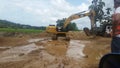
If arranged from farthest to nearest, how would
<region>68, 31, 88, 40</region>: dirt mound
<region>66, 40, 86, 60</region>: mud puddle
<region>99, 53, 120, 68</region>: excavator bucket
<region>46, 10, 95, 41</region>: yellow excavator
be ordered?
1. <region>68, 31, 88, 40</region>: dirt mound
2. <region>46, 10, 95, 41</region>: yellow excavator
3. <region>66, 40, 86, 60</region>: mud puddle
4. <region>99, 53, 120, 68</region>: excavator bucket

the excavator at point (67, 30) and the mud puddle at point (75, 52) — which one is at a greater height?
the excavator at point (67, 30)

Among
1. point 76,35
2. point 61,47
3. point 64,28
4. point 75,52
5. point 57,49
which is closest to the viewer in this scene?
point 75,52

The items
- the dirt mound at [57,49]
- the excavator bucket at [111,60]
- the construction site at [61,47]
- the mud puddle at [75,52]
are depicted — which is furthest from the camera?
the dirt mound at [57,49]

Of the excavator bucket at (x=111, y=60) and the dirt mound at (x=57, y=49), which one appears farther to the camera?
the dirt mound at (x=57, y=49)

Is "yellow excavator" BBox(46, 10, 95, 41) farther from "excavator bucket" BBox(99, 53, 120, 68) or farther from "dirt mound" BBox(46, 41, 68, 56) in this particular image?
"excavator bucket" BBox(99, 53, 120, 68)

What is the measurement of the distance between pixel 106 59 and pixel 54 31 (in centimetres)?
2745

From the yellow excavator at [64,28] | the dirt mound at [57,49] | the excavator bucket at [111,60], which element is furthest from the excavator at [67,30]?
the excavator bucket at [111,60]

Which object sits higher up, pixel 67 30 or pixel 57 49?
pixel 67 30

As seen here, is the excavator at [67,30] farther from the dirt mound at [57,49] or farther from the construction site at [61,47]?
the dirt mound at [57,49]

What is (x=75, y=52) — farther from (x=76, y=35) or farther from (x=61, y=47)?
(x=76, y=35)

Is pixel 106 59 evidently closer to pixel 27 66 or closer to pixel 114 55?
pixel 114 55

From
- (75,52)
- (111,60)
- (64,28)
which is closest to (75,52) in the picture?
(75,52)

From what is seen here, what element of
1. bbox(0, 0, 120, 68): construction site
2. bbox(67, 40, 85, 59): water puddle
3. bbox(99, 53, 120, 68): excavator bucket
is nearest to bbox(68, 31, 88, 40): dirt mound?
bbox(0, 0, 120, 68): construction site

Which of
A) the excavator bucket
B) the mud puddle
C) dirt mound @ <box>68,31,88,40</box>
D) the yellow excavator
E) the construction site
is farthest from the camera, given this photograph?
dirt mound @ <box>68,31,88,40</box>
